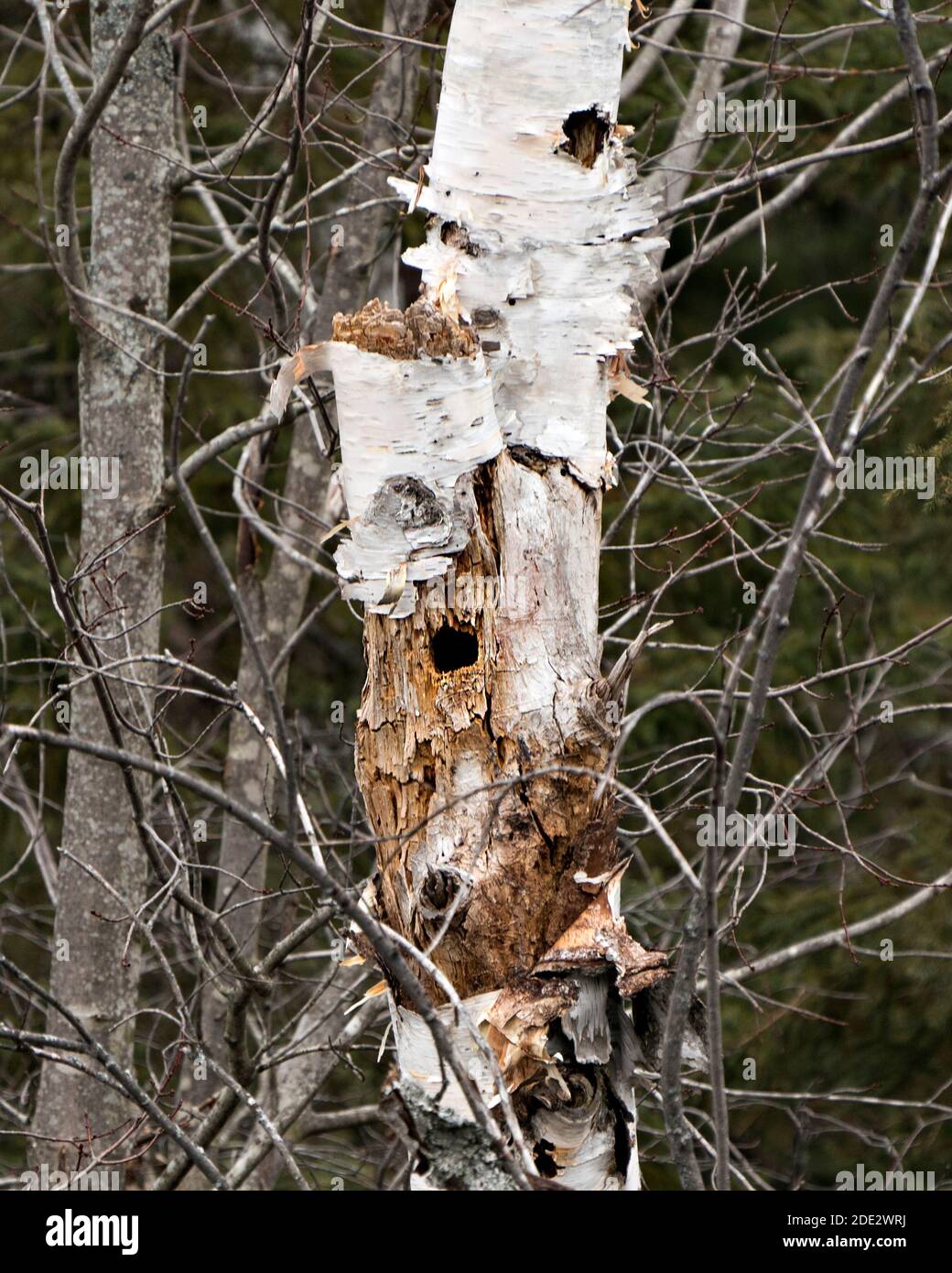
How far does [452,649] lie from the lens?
2156 millimetres

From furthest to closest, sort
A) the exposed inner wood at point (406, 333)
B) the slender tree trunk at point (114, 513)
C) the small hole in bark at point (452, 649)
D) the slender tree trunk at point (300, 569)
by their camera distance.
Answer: the slender tree trunk at point (300, 569), the slender tree trunk at point (114, 513), the small hole in bark at point (452, 649), the exposed inner wood at point (406, 333)

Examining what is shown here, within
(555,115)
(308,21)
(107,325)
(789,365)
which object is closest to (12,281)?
(107,325)

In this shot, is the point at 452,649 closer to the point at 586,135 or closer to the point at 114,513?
the point at 586,135

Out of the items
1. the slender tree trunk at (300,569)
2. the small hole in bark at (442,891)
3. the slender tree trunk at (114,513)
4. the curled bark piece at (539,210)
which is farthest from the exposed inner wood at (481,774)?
the slender tree trunk at (300,569)

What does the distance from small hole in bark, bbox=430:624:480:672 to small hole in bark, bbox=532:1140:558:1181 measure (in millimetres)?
788

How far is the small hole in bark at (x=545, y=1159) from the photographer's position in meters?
2.04

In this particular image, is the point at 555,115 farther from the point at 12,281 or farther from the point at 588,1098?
the point at 12,281

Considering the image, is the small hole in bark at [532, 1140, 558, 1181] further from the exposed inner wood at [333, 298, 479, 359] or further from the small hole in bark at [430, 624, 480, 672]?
the exposed inner wood at [333, 298, 479, 359]

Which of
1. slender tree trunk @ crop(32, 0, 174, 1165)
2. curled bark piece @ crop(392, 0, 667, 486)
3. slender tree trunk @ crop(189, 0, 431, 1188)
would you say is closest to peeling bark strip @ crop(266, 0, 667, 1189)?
curled bark piece @ crop(392, 0, 667, 486)

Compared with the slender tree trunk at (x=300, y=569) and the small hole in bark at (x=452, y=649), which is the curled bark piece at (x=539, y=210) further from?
the slender tree trunk at (x=300, y=569)

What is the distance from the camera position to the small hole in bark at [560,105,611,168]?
7.06 feet

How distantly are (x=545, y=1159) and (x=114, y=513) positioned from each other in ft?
8.06

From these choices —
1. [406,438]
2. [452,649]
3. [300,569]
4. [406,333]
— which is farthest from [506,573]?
[300,569]

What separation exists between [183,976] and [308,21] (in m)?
4.85
